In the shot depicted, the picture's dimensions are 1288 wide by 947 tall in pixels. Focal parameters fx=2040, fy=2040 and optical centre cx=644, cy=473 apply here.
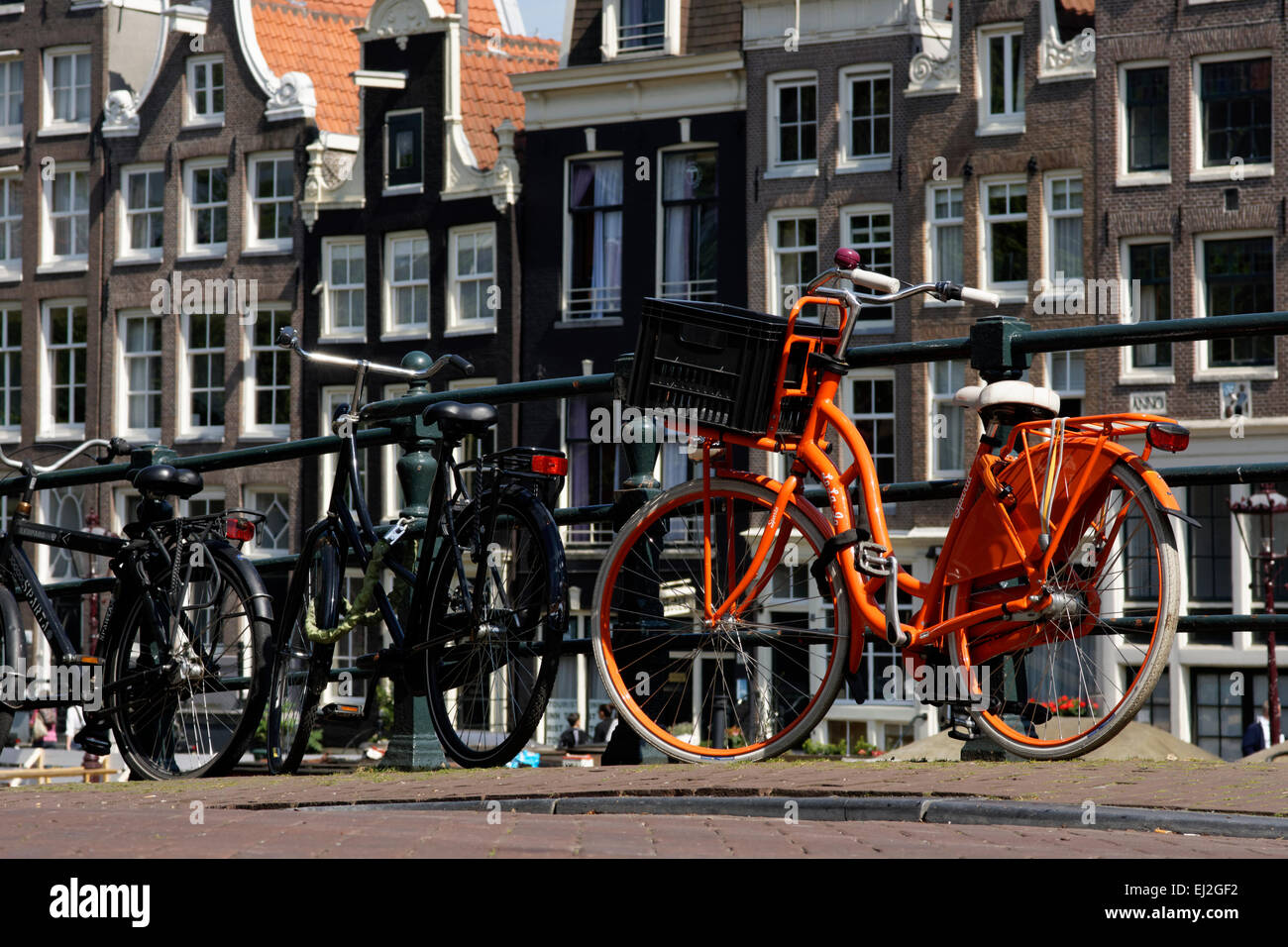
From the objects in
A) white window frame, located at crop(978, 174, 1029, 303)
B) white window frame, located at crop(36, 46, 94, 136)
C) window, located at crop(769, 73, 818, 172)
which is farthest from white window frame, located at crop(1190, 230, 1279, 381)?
white window frame, located at crop(36, 46, 94, 136)

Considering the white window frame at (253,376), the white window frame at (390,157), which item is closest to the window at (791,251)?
the white window frame at (390,157)

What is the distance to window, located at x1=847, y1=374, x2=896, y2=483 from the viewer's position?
29.3 m

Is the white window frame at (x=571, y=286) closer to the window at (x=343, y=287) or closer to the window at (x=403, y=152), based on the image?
the window at (x=403, y=152)

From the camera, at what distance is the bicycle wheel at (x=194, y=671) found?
5.92 meters

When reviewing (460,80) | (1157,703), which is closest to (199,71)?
(460,80)

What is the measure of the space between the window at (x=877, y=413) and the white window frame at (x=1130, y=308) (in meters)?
3.38

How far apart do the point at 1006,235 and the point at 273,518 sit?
44.8ft

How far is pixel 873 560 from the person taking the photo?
16.0ft

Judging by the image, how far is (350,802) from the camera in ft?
16.0
